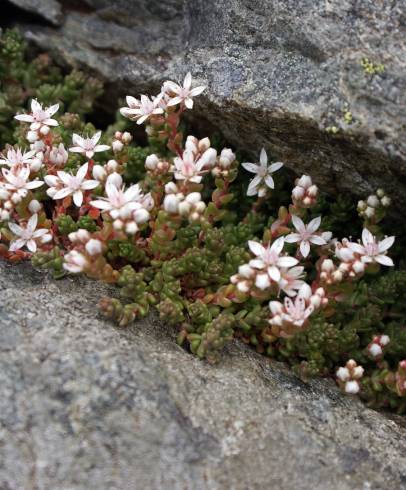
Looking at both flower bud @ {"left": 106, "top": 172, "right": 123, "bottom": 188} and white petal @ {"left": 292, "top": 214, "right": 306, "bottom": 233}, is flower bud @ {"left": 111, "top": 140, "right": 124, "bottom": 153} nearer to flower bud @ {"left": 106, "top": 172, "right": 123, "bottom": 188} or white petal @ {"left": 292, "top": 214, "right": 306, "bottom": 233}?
flower bud @ {"left": 106, "top": 172, "right": 123, "bottom": 188}

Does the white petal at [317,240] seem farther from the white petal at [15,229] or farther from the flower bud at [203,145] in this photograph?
the white petal at [15,229]

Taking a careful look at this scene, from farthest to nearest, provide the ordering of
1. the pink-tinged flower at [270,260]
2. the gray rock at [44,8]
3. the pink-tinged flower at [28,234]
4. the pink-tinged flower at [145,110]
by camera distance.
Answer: the gray rock at [44,8] < the pink-tinged flower at [145,110] < the pink-tinged flower at [28,234] < the pink-tinged flower at [270,260]

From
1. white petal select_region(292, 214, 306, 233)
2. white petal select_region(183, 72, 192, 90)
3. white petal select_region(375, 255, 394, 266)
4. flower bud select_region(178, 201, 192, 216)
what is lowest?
white petal select_region(292, 214, 306, 233)

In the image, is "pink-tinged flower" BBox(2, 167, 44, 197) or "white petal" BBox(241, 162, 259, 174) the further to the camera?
"white petal" BBox(241, 162, 259, 174)

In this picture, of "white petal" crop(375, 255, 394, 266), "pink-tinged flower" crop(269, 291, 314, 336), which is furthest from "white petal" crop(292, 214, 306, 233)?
"pink-tinged flower" crop(269, 291, 314, 336)

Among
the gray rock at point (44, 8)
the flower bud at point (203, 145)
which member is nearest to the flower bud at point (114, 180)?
the flower bud at point (203, 145)

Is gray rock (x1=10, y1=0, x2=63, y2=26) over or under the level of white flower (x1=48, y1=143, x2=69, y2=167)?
over
